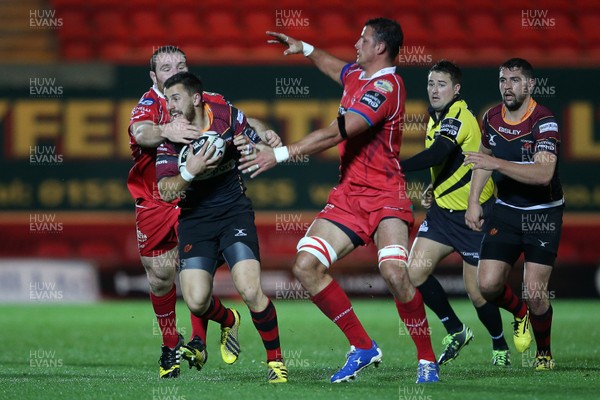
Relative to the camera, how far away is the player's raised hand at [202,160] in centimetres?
652

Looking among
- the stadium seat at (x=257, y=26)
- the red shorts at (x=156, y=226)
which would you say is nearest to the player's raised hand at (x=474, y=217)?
the red shorts at (x=156, y=226)

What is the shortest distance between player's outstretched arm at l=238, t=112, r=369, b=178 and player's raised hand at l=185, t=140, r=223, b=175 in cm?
22

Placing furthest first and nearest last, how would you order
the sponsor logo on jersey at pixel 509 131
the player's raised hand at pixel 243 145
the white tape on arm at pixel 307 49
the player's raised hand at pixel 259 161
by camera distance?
1. the white tape on arm at pixel 307 49
2. the sponsor logo on jersey at pixel 509 131
3. the player's raised hand at pixel 243 145
4. the player's raised hand at pixel 259 161

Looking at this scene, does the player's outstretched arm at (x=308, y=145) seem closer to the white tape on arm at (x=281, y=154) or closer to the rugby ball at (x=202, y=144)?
the white tape on arm at (x=281, y=154)

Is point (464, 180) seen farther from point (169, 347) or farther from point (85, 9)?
point (85, 9)

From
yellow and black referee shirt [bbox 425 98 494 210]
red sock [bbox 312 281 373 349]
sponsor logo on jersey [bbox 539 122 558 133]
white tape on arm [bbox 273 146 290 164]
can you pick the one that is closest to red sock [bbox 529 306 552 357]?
yellow and black referee shirt [bbox 425 98 494 210]

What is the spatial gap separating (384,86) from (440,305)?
211 centimetres

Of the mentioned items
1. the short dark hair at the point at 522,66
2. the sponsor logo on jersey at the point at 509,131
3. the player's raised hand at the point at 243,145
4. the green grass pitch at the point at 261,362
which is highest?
the short dark hair at the point at 522,66

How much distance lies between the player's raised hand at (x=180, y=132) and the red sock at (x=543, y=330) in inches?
113

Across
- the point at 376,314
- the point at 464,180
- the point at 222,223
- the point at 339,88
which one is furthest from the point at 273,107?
the point at 222,223

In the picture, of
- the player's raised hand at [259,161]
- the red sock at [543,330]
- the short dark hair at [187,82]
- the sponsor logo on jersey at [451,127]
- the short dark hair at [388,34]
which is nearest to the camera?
the player's raised hand at [259,161]

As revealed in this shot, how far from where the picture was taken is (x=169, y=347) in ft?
24.4

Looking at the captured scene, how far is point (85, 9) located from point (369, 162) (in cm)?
961

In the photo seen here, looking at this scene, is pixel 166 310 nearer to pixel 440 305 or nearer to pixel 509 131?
pixel 440 305
